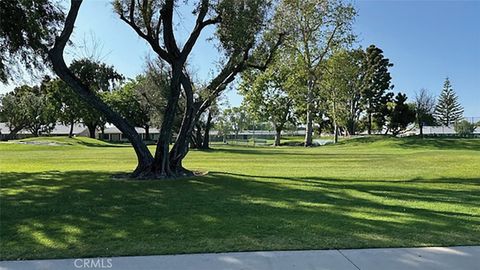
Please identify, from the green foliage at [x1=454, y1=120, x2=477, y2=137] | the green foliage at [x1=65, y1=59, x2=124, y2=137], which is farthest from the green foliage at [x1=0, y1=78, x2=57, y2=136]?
the green foliage at [x1=454, y1=120, x2=477, y2=137]

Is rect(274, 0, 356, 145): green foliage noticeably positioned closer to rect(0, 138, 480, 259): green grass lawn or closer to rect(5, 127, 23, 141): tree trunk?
rect(0, 138, 480, 259): green grass lawn

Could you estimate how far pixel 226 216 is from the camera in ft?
21.8

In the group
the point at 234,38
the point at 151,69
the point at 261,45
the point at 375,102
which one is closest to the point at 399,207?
the point at 234,38

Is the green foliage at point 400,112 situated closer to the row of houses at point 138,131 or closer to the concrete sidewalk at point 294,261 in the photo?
the row of houses at point 138,131

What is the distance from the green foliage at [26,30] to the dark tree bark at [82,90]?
4.40 feet

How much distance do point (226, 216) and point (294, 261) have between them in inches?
95.7

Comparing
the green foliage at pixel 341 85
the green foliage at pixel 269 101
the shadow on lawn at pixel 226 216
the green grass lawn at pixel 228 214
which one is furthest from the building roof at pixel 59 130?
the shadow on lawn at pixel 226 216

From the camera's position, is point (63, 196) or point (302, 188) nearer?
point (63, 196)

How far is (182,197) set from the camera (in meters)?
8.67

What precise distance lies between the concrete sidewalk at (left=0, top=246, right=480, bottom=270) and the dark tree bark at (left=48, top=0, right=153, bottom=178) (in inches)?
315

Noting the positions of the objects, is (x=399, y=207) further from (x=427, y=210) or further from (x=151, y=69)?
(x=151, y=69)

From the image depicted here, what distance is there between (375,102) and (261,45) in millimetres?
52001

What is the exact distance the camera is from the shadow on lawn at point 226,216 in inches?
197

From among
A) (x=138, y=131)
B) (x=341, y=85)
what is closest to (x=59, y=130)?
(x=138, y=131)
